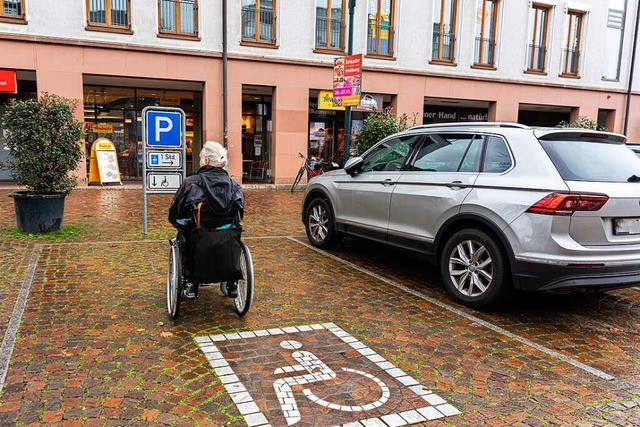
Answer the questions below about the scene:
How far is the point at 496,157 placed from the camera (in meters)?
5.32

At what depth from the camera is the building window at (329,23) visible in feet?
59.6

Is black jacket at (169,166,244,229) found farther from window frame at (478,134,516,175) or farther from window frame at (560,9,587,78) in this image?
window frame at (560,9,587,78)

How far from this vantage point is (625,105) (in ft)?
78.1

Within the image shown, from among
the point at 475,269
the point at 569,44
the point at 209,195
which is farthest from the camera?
the point at 569,44

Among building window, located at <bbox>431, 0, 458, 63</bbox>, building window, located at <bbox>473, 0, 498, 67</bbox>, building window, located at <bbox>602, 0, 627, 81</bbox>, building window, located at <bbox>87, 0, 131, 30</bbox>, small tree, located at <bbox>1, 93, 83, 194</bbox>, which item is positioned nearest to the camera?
small tree, located at <bbox>1, 93, 83, 194</bbox>

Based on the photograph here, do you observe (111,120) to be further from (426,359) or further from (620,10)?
(620,10)

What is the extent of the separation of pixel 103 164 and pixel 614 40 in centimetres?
2170

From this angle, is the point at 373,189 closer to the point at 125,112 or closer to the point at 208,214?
the point at 208,214

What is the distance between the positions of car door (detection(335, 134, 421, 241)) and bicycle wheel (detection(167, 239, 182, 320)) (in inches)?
106

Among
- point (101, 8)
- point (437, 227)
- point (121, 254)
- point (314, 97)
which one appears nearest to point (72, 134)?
point (121, 254)

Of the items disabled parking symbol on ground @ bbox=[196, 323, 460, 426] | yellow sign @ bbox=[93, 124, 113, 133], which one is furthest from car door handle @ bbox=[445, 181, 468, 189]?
yellow sign @ bbox=[93, 124, 113, 133]

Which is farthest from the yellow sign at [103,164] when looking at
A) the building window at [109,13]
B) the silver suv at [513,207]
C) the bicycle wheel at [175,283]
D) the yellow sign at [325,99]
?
the bicycle wheel at [175,283]

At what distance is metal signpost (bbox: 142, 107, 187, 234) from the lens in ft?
27.5

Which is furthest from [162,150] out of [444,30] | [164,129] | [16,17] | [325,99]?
[444,30]
